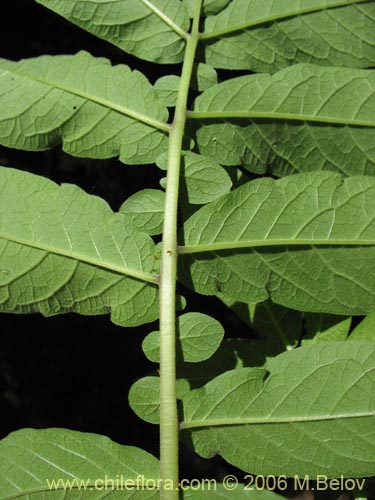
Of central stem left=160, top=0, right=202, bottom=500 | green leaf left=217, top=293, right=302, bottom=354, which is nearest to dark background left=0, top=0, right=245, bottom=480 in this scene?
green leaf left=217, top=293, right=302, bottom=354

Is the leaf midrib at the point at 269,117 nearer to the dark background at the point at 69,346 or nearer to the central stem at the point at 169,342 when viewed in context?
the central stem at the point at 169,342

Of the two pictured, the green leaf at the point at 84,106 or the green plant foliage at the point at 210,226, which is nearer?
the green plant foliage at the point at 210,226

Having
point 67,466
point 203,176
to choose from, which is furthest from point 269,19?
point 67,466

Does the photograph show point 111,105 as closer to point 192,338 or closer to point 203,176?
point 203,176

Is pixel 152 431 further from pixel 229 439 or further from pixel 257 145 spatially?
pixel 257 145

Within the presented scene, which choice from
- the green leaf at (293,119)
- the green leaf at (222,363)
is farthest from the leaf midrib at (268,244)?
the green leaf at (222,363)

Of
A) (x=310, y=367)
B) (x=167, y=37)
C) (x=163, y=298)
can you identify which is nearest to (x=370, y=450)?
(x=310, y=367)
